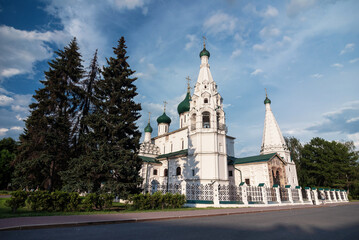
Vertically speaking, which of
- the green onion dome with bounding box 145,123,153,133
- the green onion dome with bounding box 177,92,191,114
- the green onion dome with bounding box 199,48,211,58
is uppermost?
the green onion dome with bounding box 199,48,211,58

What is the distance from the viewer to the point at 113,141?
15.3 m

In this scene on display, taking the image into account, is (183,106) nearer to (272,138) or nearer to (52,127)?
(272,138)

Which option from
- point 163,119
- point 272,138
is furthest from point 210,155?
point 163,119

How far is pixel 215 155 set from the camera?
24219 mm

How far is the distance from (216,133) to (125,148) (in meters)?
12.9

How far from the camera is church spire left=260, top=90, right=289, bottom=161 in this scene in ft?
104

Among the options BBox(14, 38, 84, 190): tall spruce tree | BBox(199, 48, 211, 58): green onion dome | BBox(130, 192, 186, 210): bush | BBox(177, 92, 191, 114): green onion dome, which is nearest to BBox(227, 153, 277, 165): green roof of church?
BBox(177, 92, 191, 114): green onion dome

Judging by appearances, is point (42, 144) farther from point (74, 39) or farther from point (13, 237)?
point (13, 237)

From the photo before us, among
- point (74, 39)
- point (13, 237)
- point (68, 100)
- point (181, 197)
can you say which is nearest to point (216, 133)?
point (181, 197)

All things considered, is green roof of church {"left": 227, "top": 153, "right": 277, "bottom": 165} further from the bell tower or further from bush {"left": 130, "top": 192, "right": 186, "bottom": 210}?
bush {"left": 130, "top": 192, "right": 186, "bottom": 210}

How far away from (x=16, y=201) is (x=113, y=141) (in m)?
6.64

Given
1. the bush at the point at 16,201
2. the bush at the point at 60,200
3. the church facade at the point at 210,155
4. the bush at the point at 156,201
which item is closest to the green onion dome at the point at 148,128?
the church facade at the point at 210,155

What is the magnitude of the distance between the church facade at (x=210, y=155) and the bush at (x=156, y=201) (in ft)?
24.1

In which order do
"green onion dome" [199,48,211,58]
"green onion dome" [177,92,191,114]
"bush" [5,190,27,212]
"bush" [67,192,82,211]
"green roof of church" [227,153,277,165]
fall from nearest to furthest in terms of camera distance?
"bush" [5,190,27,212] < "bush" [67,192,82,211] < "green roof of church" [227,153,277,165] < "green onion dome" [199,48,211,58] < "green onion dome" [177,92,191,114]
